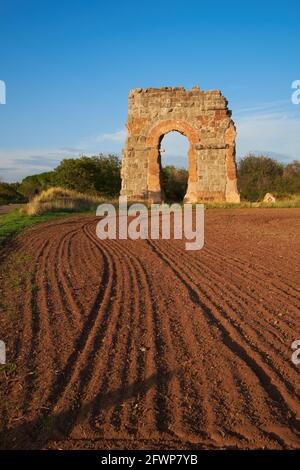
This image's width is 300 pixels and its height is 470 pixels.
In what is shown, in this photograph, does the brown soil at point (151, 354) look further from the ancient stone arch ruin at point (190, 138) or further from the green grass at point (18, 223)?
the ancient stone arch ruin at point (190, 138)

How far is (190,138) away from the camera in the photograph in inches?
1007

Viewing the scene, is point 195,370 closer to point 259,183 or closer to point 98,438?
point 98,438

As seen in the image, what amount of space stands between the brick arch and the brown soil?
16242mm

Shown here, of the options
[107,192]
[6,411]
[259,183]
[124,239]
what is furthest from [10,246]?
[259,183]

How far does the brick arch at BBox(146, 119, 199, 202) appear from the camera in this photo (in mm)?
25438

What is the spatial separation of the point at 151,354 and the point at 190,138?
864 inches

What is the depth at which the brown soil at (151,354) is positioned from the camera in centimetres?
357

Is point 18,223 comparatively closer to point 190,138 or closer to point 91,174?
point 190,138

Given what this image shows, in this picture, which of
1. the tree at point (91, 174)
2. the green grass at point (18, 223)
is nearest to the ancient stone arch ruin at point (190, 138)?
the green grass at point (18, 223)

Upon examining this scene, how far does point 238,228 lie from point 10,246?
7773 millimetres

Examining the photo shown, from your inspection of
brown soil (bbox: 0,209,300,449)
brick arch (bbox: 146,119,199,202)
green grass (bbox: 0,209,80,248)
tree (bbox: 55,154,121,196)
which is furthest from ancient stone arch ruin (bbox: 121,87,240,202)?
brown soil (bbox: 0,209,300,449)

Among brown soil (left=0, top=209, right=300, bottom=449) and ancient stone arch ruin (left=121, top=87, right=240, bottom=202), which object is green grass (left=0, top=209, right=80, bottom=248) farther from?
ancient stone arch ruin (left=121, top=87, right=240, bottom=202)

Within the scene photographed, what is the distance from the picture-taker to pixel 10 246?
40.2 feet

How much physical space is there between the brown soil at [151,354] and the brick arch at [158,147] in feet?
53.3
